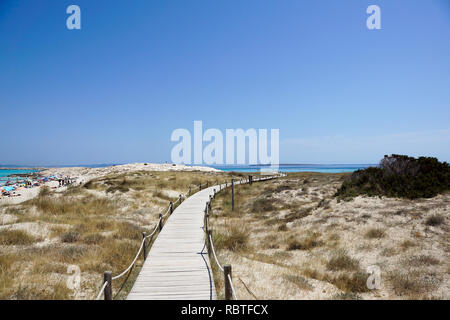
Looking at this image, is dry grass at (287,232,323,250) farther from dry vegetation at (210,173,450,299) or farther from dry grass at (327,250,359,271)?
dry grass at (327,250,359,271)

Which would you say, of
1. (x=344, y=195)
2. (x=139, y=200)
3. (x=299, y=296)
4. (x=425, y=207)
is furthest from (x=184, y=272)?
(x=139, y=200)

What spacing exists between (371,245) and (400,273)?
261 cm

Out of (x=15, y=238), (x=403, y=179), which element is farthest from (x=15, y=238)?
(x=403, y=179)

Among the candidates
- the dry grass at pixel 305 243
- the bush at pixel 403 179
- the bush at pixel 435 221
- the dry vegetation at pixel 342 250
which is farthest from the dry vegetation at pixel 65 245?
the bush at pixel 403 179

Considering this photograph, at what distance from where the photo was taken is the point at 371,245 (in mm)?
10836

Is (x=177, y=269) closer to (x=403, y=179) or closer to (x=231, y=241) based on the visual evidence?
(x=231, y=241)

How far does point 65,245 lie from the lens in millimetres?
10445

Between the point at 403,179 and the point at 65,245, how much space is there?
63.3 ft

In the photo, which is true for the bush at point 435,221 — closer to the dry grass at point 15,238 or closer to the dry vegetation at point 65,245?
the dry vegetation at point 65,245

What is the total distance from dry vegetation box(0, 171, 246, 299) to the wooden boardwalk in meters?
0.63

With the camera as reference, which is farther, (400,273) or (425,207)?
(425,207)
